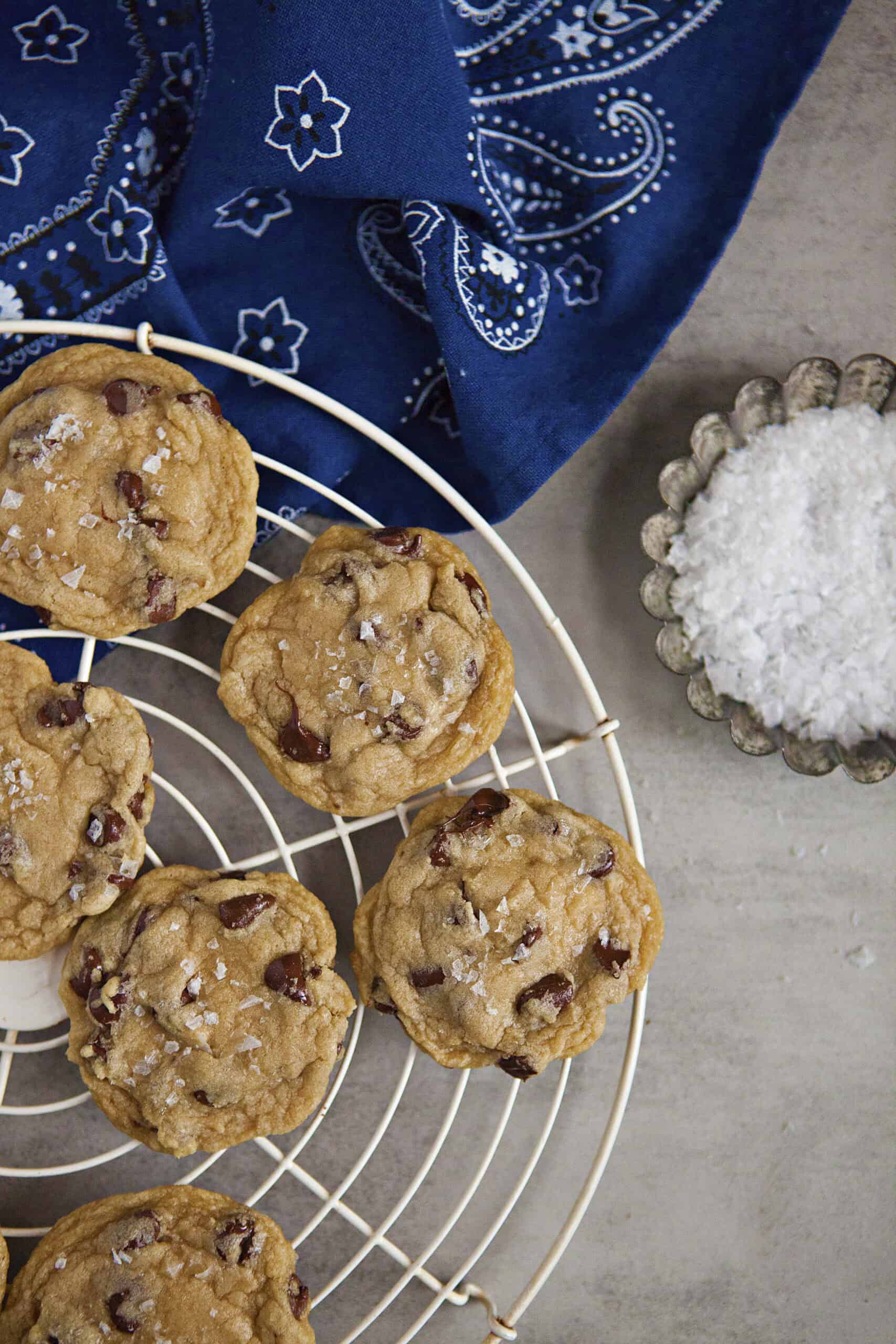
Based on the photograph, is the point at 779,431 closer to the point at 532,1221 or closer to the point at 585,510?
the point at 585,510

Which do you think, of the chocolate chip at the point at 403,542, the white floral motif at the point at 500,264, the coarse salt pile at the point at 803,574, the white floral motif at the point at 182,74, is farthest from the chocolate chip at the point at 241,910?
the white floral motif at the point at 182,74

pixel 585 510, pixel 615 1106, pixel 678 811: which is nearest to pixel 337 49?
pixel 585 510

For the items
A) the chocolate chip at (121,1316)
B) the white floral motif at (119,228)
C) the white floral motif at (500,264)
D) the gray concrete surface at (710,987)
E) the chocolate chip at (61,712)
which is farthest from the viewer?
the gray concrete surface at (710,987)

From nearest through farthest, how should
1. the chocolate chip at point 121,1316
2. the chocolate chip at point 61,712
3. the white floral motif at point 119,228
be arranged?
the chocolate chip at point 121,1316
the chocolate chip at point 61,712
the white floral motif at point 119,228

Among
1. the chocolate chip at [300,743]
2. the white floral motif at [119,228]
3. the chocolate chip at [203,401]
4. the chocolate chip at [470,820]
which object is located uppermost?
the white floral motif at [119,228]

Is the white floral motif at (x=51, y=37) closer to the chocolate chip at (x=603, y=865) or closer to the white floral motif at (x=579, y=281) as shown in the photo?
the white floral motif at (x=579, y=281)

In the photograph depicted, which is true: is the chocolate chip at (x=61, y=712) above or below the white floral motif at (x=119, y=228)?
below

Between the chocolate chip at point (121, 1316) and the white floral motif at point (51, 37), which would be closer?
the chocolate chip at point (121, 1316)
